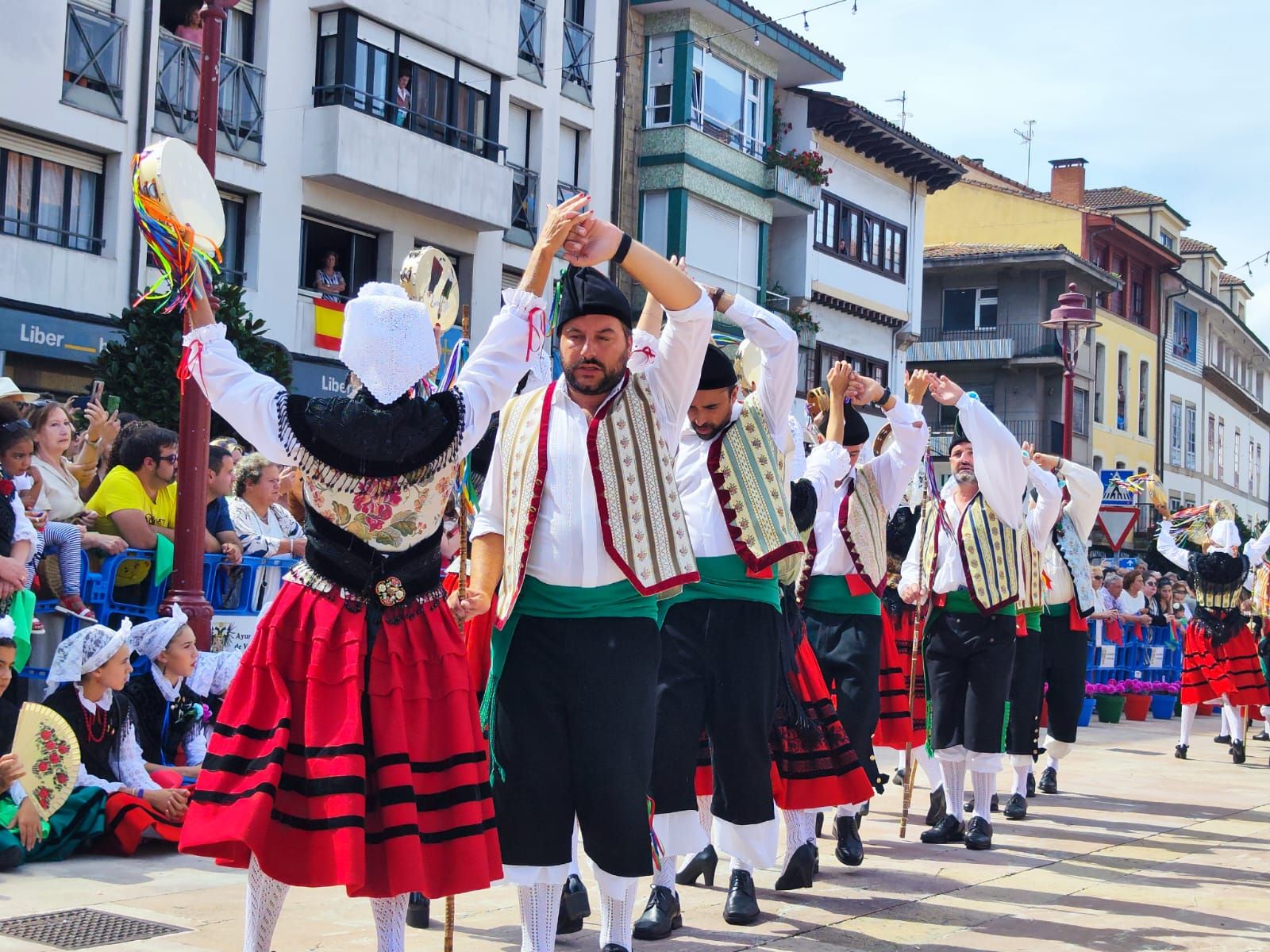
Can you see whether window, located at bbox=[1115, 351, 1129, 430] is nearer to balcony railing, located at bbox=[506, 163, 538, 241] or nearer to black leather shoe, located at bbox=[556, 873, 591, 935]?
balcony railing, located at bbox=[506, 163, 538, 241]

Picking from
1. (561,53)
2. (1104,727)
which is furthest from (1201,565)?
(561,53)

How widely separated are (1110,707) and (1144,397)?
34.6 meters

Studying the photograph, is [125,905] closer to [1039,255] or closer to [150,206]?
[150,206]

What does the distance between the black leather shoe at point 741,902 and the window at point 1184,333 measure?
162 feet

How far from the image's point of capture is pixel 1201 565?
14.2 metres

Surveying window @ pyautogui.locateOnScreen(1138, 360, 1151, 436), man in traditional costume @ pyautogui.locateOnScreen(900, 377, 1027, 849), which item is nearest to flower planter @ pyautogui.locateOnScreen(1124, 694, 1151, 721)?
man in traditional costume @ pyautogui.locateOnScreen(900, 377, 1027, 849)

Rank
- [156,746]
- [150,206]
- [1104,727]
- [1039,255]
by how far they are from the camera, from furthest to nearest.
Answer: [1039,255], [1104,727], [156,746], [150,206]

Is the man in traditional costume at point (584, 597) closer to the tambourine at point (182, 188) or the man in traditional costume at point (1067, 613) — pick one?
the tambourine at point (182, 188)

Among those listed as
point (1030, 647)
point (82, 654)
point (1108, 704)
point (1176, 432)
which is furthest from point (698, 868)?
point (1176, 432)

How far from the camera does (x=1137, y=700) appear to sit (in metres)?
18.3

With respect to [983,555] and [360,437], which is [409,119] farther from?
[360,437]

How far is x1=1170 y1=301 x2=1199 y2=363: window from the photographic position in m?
52.3

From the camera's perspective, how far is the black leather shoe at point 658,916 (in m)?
5.67

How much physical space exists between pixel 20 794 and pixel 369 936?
181cm
